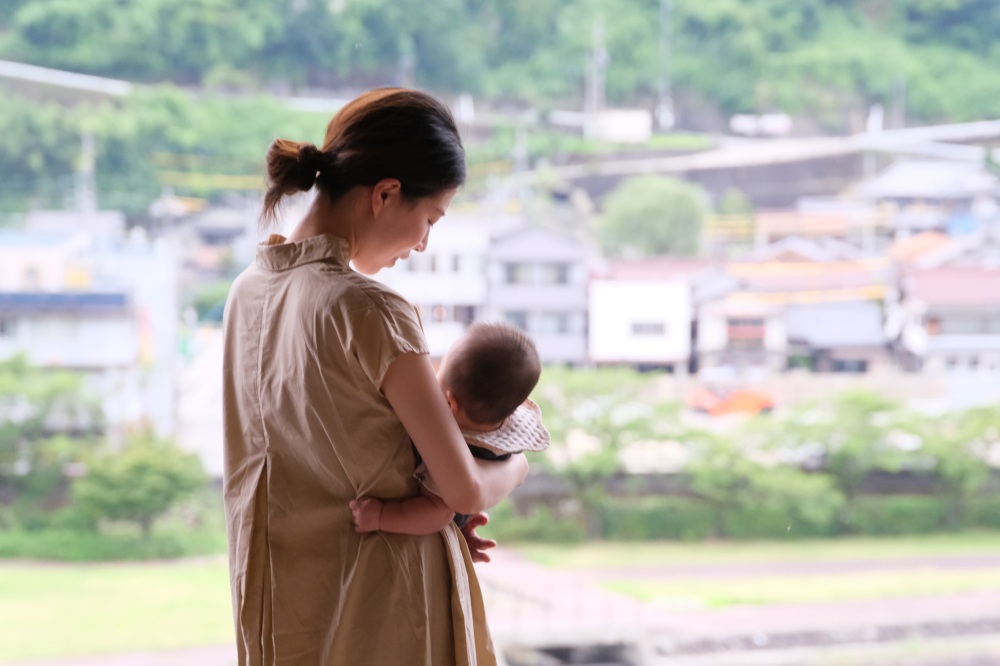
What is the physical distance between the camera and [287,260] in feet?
2.94

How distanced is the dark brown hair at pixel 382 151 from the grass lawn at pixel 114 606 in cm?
378

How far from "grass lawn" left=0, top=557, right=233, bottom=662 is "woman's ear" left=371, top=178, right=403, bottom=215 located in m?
3.79

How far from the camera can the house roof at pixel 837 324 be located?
4723 millimetres

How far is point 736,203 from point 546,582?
1893 millimetres

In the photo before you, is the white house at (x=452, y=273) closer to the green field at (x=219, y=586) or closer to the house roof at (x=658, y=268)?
the house roof at (x=658, y=268)

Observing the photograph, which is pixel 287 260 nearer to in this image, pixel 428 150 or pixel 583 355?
pixel 428 150

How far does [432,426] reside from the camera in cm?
82

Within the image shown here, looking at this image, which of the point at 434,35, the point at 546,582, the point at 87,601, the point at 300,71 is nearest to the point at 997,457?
the point at 546,582

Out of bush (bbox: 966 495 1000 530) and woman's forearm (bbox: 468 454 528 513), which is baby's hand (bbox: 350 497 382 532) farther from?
bush (bbox: 966 495 1000 530)

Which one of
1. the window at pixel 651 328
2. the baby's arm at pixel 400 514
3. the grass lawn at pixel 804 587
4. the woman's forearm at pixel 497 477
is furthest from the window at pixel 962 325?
the baby's arm at pixel 400 514

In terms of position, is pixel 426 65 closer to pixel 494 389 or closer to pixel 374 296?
pixel 494 389

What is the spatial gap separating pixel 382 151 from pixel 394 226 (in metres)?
0.07

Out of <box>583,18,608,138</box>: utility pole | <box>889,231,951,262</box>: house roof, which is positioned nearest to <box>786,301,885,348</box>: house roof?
<box>889,231,951,262</box>: house roof

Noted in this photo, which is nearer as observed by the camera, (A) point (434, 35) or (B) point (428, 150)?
(B) point (428, 150)
